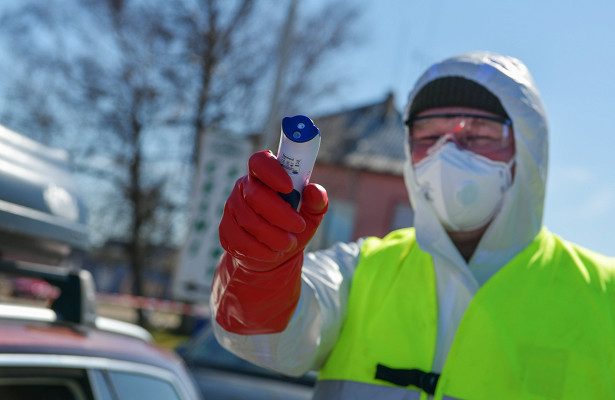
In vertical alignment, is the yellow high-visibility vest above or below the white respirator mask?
below

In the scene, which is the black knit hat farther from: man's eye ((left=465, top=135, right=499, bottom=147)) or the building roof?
the building roof

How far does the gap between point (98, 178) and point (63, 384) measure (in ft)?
49.4

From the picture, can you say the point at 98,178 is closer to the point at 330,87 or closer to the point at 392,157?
the point at 330,87

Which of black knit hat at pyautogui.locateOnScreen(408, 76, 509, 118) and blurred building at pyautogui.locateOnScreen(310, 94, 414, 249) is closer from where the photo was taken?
black knit hat at pyautogui.locateOnScreen(408, 76, 509, 118)

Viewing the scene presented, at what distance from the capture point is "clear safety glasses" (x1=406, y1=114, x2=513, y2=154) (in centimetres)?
217

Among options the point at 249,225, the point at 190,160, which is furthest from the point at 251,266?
the point at 190,160

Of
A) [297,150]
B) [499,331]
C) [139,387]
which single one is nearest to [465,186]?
[499,331]

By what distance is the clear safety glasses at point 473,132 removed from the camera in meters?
2.17

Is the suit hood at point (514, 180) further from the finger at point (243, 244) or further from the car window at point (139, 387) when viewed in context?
the car window at point (139, 387)

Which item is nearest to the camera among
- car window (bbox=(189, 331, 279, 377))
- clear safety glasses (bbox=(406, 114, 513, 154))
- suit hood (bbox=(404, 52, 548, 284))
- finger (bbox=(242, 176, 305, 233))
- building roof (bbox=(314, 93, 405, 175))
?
finger (bbox=(242, 176, 305, 233))

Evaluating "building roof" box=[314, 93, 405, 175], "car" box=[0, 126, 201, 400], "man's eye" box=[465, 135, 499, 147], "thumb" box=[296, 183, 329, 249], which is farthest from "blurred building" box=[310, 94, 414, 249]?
"thumb" box=[296, 183, 329, 249]

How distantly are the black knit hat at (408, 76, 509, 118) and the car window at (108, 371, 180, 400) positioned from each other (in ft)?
4.56

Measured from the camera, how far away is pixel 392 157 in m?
25.0

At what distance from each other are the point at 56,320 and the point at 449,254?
54.0 inches
